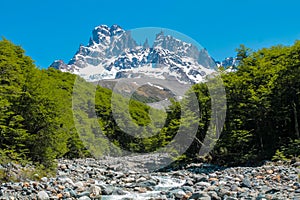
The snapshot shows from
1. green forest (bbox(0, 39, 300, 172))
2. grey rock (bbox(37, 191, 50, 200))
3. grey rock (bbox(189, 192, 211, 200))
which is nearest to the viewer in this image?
grey rock (bbox(189, 192, 211, 200))

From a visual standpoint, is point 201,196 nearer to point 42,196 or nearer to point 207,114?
point 42,196

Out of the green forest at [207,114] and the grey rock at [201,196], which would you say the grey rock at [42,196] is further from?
the grey rock at [201,196]

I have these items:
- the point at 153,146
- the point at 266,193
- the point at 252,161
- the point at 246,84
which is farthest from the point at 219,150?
the point at 266,193

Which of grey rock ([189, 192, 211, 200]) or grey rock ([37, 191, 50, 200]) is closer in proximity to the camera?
grey rock ([189, 192, 211, 200])

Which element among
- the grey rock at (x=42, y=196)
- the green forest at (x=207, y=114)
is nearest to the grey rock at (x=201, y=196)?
the grey rock at (x=42, y=196)

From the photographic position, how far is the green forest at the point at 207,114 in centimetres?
2169

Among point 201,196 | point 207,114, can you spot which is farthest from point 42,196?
point 207,114

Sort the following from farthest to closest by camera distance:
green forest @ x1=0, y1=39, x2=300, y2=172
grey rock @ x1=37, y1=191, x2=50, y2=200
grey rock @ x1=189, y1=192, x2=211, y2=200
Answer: green forest @ x1=0, y1=39, x2=300, y2=172 < grey rock @ x1=37, y1=191, x2=50, y2=200 < grey rock @ x1=189, y1=192, x2=211, y2=200

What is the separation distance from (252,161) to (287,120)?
5776mm

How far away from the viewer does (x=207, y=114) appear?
31.2 m

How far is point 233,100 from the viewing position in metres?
30.0

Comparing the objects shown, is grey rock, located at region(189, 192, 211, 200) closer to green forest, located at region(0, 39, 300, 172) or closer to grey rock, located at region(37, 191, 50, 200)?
grey rock, located at region(37, 191, 50, 200)

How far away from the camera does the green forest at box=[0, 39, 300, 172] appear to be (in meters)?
21.7

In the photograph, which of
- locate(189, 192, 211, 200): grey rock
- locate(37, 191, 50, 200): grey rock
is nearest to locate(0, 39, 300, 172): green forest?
locate(37, 191, 50, 200): grey rock
